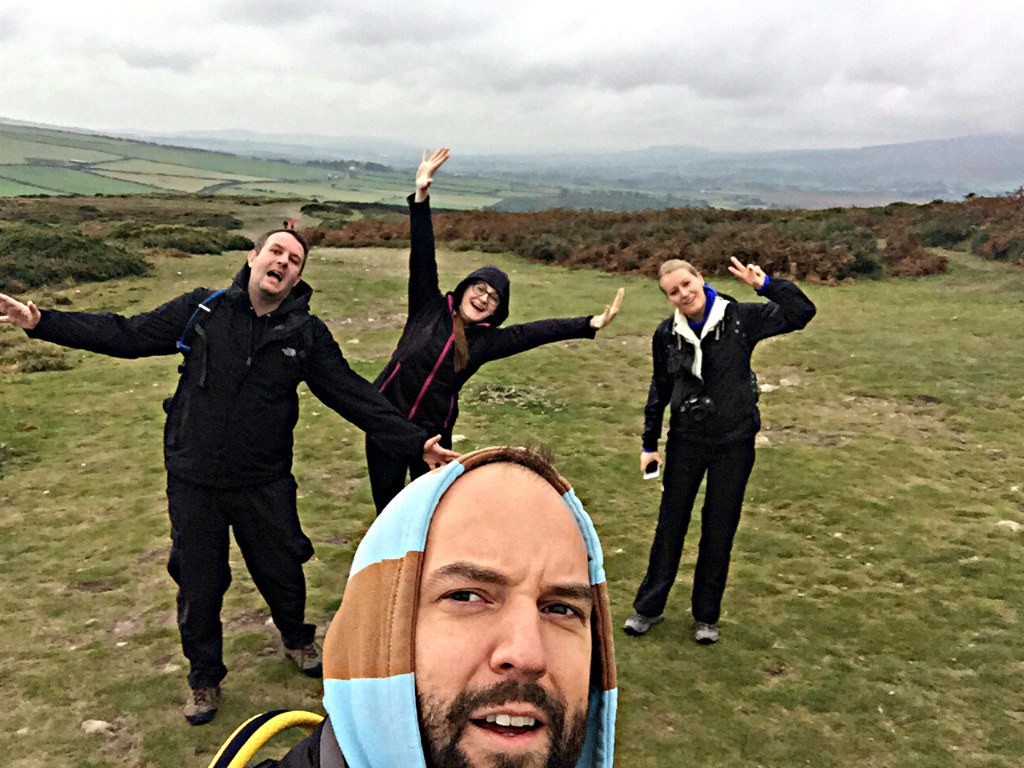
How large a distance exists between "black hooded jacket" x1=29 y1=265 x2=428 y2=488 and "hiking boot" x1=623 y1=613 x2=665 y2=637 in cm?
208

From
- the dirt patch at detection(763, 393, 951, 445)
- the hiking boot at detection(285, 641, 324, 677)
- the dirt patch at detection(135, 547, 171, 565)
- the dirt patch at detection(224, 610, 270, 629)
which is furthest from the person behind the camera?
the dirt patch at detection(763, 393, 951, 445)

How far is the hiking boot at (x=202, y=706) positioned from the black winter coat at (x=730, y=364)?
3.01m

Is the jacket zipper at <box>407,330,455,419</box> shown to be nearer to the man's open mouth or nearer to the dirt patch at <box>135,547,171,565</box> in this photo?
the dirt patch at <box>135,547,171,565</box>

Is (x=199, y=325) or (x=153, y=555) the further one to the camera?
(x=153, y=555)

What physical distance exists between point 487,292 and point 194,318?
1651 millimetres

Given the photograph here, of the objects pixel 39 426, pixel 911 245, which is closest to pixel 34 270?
pixel 39 426

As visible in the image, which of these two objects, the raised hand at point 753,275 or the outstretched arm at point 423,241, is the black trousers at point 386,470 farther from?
the raised hand at point 753,275

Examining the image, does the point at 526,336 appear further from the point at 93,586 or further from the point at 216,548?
the point at 93,586

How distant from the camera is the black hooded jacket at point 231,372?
12.0 feet

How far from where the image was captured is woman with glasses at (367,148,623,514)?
458 centimetres

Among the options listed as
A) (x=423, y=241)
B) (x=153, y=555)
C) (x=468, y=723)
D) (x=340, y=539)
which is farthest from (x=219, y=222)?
(x=468, y=723)

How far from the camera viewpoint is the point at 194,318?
367 centimetres

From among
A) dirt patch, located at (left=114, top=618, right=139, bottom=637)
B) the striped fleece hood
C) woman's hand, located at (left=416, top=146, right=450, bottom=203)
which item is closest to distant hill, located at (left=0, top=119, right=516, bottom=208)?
dirt patch, located at (left=114, top=618, right=139, bottom=637)

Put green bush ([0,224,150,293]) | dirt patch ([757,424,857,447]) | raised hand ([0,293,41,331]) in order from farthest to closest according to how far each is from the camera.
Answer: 1. green bush ([0,224,150,293])
2. dirt patch ([757,424,857,447])
3. raised hand ([0,293,41,331])
